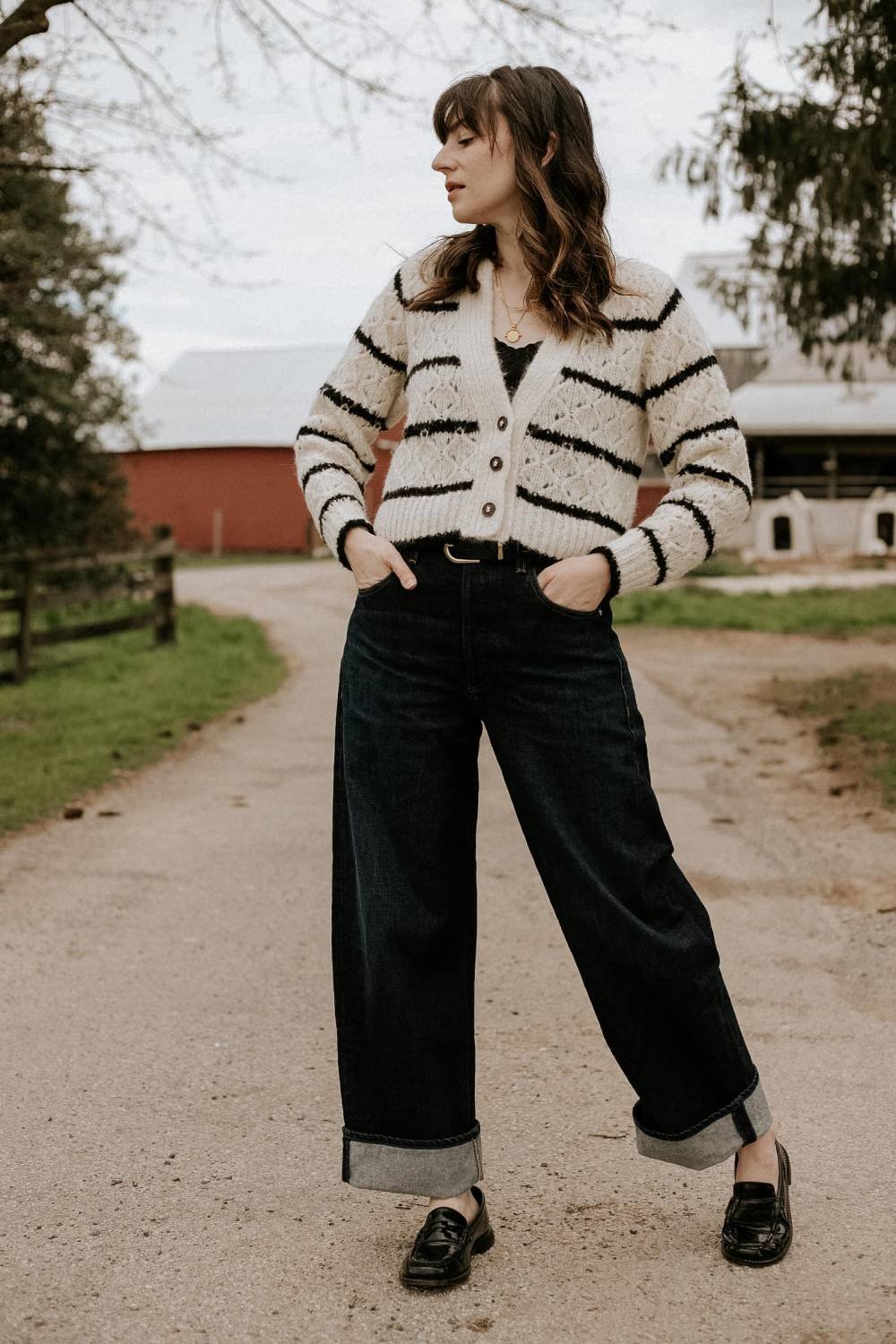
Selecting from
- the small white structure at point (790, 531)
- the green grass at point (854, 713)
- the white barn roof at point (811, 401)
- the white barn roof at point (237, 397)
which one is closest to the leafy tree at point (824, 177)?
the green grass at point (854, 713)

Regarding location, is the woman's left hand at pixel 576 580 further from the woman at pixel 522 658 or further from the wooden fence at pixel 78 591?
→ the wooden fence at pixel 78 591

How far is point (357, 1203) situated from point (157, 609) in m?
12.5

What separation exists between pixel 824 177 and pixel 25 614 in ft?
24.0

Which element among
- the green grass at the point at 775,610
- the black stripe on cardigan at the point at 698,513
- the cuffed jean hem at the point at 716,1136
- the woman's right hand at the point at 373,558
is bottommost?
the green grass at the point at 775,610

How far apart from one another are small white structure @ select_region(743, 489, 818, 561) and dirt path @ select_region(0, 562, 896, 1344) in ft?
72.8

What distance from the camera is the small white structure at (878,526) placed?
28.6 m

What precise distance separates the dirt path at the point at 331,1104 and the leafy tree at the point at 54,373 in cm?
705

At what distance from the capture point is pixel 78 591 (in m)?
14.0

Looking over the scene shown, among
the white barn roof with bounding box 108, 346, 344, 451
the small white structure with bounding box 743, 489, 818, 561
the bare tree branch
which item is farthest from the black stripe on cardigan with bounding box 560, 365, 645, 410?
the white barn roof with bounding box 108, 346, 344, 451

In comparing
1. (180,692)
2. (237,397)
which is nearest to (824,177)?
(180,692)

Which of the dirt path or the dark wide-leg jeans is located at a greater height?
the dark wide-leg jeans

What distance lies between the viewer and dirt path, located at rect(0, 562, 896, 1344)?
2496 millimetres

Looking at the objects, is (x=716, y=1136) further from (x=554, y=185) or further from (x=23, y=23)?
(x=23, y=23)

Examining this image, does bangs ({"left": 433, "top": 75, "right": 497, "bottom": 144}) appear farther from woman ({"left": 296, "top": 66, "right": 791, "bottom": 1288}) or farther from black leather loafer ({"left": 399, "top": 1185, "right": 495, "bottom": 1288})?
black leather loafer ({"left": 399, "top": 1185, "right": 495, "bottom": 1288})
